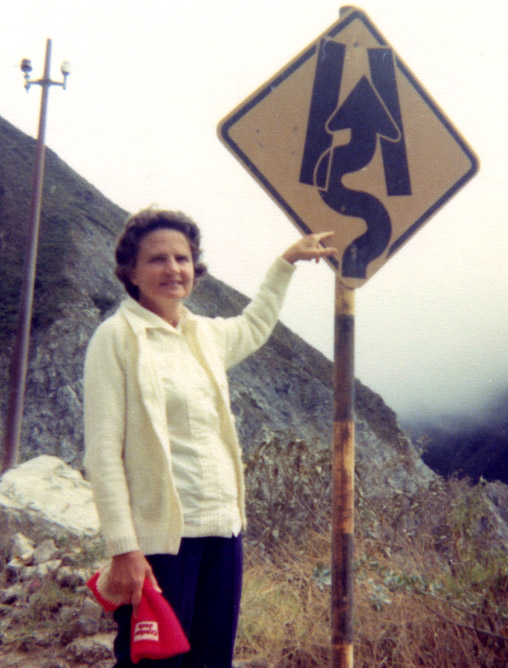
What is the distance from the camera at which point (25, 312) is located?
1298 cm

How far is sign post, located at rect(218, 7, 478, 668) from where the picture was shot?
7.38ft

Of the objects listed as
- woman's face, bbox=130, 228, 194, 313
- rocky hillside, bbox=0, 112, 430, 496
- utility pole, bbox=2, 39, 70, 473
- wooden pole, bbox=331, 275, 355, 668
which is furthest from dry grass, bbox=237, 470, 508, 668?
rocky hillside, bbox=0, 112, 430, 496

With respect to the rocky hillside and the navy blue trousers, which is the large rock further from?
the rocky hillside

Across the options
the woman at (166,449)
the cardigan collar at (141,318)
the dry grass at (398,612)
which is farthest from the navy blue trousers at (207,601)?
the dry grass at (398,612)

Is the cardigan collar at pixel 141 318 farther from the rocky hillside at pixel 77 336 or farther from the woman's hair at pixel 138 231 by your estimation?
the rocky hillside at pixel 77 336

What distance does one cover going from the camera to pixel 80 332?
1969 cm

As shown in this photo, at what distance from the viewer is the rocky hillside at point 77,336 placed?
695 inches

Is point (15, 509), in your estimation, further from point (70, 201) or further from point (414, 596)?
point (70, 201)

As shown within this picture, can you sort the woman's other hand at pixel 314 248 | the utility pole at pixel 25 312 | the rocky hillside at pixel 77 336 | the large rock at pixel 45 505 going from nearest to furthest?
the woman's other hand at pixel 314 248, the large rock at pixel 45 505, the utility pole at pixel 25 312, the rocky hillside at pixel 77 336

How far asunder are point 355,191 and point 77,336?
18.0 meters

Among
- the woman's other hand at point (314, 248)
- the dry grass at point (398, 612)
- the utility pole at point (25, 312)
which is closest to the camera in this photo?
the woman's other hand at point (314, 248)

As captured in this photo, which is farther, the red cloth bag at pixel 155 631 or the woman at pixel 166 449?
the woman at pixel 166 449

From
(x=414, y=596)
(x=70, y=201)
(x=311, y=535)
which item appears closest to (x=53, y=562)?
(x=311, y=535)

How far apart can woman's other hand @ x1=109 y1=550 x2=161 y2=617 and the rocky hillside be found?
1432 centimetres
